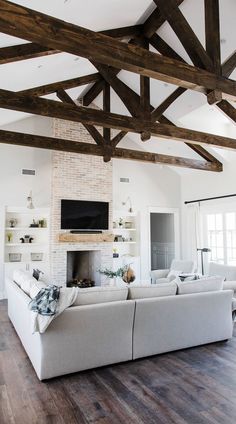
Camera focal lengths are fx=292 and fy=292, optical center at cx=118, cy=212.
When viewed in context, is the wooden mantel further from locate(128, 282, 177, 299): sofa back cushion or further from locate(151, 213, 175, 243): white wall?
locate(128, 282, 177, 299): sofa back cushion

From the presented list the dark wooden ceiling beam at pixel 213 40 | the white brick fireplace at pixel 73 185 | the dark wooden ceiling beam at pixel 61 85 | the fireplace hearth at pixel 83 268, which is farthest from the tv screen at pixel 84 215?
the dark wooden ceiling beam at pixel 213 40

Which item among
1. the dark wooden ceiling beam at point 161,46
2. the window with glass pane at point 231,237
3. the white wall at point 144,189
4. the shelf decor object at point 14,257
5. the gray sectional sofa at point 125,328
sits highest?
the dark wooden ceiling beam at point 161,46

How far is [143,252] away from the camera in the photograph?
29.4 ft

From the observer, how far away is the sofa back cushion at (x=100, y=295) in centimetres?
340

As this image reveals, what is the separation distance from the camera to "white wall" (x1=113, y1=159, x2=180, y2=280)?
8.87 m

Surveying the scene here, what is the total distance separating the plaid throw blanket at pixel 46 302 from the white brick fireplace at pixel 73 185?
4195 mm

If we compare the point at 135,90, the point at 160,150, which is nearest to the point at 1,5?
the point at 135,90

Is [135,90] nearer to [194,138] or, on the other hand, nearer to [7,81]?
[194,138]

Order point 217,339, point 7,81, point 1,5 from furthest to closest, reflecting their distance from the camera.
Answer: point 7,81 → point 217,339 → point 1,5

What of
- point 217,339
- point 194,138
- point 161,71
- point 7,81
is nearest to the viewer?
point 161,71

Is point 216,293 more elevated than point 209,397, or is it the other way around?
point 216,293

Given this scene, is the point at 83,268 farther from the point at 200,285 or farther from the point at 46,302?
the point at 46,302

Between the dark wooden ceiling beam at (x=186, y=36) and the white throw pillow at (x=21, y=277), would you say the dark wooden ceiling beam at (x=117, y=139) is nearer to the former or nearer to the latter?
the dark wooden ceiling beam at (x=186, y=36)

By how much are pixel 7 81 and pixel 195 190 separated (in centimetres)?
617
